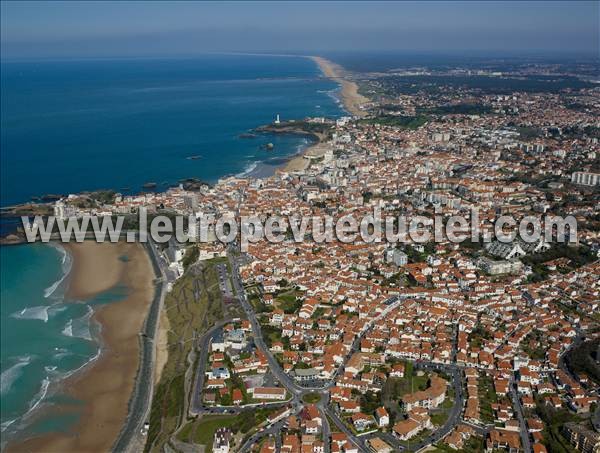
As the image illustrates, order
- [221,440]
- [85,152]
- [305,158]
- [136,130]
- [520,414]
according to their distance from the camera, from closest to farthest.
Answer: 1. [221,440]
2. [520,414]
3. [305,158]
4. [85,152]
5. [136,130]

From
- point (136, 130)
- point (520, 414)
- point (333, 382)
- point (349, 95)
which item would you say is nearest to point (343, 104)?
point (349, 95)

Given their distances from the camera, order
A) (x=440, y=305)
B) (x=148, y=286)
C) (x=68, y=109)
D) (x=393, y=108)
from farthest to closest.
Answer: (x=68, y=109) < (x=393, y=108) < (x=148, y=286) < (x=440, y=305)

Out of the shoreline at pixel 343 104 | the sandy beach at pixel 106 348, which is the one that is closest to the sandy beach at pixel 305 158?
the shoreline at pixel 343 104

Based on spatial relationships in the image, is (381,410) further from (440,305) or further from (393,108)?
(393,108)

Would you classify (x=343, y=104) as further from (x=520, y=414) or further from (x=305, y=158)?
(x=520, y=414)

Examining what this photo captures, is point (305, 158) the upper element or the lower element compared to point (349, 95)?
lower

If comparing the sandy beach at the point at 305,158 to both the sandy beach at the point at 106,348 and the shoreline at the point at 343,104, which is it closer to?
the shoreline at the point at 343,104

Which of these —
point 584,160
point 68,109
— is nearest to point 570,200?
point 584,160
